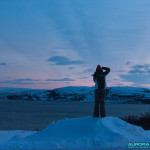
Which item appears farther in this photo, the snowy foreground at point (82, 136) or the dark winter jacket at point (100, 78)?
the dark winter jacket at point (100, 78)

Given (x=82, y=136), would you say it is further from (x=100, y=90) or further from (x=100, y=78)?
(x=100, y=78)

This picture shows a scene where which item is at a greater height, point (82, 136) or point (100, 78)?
point (100, 78)

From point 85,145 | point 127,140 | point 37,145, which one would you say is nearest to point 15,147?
point 37,145

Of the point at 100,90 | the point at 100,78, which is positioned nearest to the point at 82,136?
the point at 100,90

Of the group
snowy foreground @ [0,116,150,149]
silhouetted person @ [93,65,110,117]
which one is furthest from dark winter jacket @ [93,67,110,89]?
snowy foreground @ [0,116,150,149]

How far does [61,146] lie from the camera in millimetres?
9102

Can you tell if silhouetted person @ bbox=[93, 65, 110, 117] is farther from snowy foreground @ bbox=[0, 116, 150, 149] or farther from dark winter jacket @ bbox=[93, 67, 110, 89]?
snowy foreground @ bbox=[0, 116, 150, 149]

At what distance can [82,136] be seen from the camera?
1059cm

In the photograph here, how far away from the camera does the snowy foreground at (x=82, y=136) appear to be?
927 centimetres

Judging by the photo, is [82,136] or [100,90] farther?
[100,90]

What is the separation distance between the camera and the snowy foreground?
9266 millimetres

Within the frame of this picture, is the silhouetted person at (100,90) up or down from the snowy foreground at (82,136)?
up

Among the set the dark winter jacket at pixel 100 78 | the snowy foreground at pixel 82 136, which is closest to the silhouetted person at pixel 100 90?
the dark winter jacket at pixel 100 78

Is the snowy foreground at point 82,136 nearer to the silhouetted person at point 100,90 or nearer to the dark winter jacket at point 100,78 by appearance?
the silhouetted person at point 100,90
